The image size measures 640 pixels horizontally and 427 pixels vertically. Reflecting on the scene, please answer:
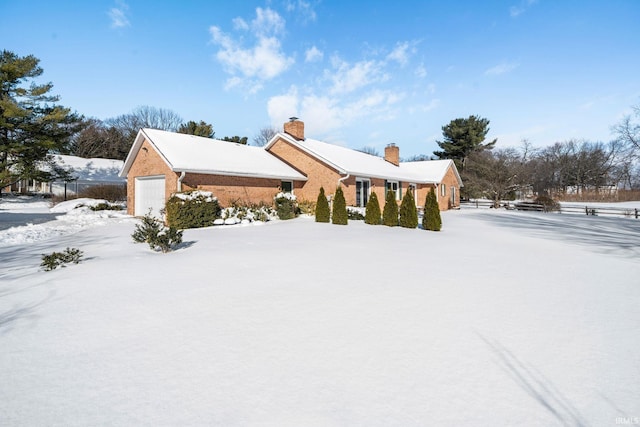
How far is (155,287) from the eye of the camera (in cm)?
571

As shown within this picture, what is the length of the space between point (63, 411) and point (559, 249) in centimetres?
1240

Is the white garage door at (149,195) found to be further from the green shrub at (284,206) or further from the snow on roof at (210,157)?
the green shrub at (284,206)

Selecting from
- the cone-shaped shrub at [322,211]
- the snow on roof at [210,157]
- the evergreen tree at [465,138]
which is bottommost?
the cone-shaped shrub at [322,211]

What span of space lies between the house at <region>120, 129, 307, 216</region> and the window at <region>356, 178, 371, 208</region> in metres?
4.58

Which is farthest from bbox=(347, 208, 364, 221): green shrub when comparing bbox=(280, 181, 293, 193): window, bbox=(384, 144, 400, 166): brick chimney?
bbox=(384, 144, 400, 166): brick chimney

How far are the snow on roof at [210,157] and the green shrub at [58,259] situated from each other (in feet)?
28.8

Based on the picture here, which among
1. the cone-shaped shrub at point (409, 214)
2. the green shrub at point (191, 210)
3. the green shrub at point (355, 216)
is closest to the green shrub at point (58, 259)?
the green shrub at point (191, 210)

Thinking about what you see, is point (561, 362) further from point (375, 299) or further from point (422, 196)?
point (422, 196)

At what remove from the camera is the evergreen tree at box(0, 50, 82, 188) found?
18.5 m

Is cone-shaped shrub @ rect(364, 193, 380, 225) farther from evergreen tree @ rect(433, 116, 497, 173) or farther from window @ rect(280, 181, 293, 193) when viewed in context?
evergreen tree @ rect(433, 116, 497, 173)

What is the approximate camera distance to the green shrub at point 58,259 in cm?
699

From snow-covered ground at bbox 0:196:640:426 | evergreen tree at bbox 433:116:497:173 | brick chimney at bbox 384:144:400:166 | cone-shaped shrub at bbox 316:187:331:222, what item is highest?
evergreen tree at bbox 433:116:497:173

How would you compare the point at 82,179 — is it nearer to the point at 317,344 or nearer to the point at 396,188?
the point at 396,188

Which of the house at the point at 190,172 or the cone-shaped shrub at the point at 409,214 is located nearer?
the cone-shaped shrub at the point at 409,214
